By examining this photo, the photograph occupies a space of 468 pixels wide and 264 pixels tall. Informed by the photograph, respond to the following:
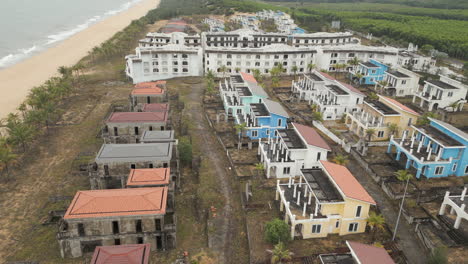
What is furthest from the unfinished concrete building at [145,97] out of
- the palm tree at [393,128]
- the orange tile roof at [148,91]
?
the palm tree at [393,128]

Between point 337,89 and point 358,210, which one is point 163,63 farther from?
point 358,210

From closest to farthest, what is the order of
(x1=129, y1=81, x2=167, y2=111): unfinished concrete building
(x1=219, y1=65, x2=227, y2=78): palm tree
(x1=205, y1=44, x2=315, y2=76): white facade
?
(x1=129, y1=81, x2=167, y2=111): unfinished concrete building → (x1=219, y1=65, x2=227, y2=78): palm tree → (x1=205, y1=44, x2=315, y2=76): white facade

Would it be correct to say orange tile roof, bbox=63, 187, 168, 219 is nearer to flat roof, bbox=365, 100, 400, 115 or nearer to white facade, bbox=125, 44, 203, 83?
flat roof, bbox=365, 100, 400, 115

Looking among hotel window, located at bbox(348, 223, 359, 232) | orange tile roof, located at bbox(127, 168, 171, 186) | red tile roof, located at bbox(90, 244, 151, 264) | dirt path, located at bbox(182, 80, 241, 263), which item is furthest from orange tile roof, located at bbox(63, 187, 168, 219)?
hotel window, located at bbox(348, 223, 359, 232)

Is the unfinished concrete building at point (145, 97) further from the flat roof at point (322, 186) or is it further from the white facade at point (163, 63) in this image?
the flat roof at point (322, 186)

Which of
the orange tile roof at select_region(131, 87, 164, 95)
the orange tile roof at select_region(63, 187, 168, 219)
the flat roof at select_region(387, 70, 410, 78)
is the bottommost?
the orange tile roof at select_region(63, 187, 168, 219)

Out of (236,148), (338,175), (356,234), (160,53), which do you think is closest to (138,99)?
(236,148)

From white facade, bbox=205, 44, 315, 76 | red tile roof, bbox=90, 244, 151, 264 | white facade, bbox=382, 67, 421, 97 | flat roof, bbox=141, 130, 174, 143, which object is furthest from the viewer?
white facade, bbox=205, 44, 315, 76
